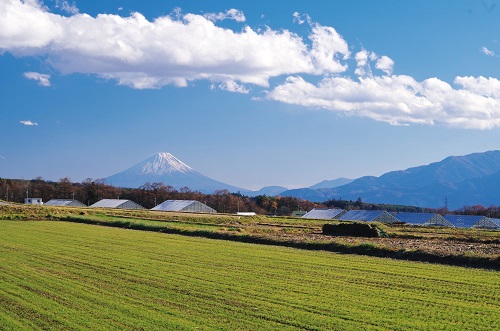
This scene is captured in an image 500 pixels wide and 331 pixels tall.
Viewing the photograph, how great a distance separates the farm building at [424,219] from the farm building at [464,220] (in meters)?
1.58

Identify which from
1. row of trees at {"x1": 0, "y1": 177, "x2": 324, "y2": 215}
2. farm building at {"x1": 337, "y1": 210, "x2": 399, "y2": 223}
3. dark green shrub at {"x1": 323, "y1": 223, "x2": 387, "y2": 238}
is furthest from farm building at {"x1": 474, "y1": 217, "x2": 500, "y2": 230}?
row of trees at {"x1": 0, "y1": 177, "x2": 324, "y2": 215}

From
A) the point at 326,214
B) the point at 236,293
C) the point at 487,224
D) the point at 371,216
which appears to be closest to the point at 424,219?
the point at 371,216

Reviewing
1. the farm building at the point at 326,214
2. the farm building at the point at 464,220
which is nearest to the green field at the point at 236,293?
the farm building at the point at 464,220

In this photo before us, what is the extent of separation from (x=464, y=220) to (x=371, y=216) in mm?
15395

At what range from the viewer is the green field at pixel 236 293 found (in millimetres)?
12305

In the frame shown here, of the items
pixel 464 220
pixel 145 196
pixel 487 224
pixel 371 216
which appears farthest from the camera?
pixel 145 196

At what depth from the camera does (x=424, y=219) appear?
85.8 m

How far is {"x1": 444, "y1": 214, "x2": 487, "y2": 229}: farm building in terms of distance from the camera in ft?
276

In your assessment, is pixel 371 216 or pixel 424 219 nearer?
pixel 424 219

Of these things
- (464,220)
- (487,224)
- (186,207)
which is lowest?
(487,224)

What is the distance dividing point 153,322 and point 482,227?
81.3 meters

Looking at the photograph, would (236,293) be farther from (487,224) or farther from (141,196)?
(141,196)

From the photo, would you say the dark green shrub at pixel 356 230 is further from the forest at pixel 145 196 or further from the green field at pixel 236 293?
the forest at pixel 145 196

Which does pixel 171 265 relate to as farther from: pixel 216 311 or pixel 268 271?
pixel 216 311
